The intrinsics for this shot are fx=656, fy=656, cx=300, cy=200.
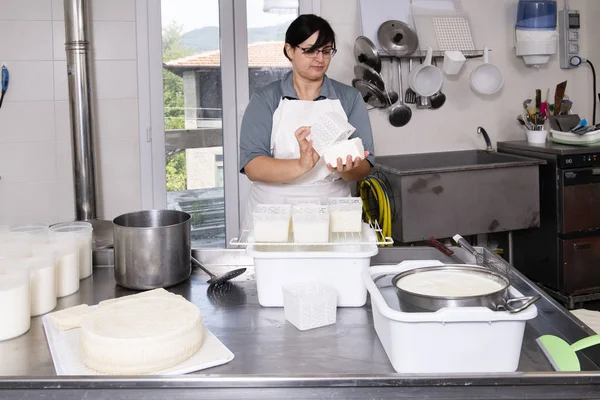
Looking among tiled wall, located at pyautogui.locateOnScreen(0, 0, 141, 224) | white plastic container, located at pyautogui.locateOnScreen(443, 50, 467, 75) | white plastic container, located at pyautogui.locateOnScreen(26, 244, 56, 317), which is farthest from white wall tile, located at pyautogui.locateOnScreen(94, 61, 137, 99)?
white plastic container, located at pyautogui.locateOnScreen(26, 244, 56, 317)

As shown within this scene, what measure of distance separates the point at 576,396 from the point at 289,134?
180cm

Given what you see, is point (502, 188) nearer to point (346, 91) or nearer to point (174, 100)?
point (346, 91)

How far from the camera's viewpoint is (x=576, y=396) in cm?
118

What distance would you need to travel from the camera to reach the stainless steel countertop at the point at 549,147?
3.87 m

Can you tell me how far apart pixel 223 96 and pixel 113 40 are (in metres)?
0.71

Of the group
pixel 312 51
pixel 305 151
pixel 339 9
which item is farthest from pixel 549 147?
pixel 305 151

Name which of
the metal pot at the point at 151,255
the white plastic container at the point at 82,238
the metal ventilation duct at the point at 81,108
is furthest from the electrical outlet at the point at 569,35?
the white plastic container at the point at 82,238

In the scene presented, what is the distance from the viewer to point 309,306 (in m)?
1.50

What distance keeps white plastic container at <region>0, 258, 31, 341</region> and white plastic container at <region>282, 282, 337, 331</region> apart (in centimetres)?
60

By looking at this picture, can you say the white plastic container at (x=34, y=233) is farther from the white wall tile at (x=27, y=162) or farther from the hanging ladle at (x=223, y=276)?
the white wall tile at (x=27, y=162)

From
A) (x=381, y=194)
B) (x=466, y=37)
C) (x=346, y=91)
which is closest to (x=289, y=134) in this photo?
(x=346, y=91)

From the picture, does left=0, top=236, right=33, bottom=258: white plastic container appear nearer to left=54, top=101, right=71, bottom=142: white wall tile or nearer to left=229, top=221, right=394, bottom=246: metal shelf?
left=229, top=221, right=394, bottom=246: metal shelf

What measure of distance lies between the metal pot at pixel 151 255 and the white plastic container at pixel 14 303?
0.89ft

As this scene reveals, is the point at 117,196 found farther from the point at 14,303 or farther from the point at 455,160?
the point at 14,303
